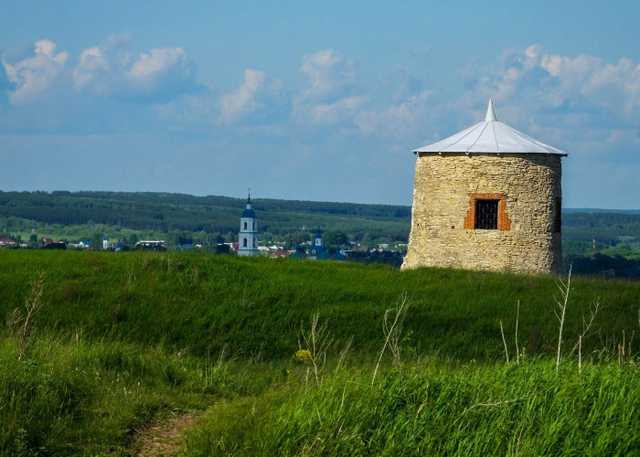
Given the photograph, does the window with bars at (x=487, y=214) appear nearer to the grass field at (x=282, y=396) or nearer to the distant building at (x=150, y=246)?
the distant building at (x=150, y=246)

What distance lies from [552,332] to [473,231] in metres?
6.71

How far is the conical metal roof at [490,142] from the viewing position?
82.4ft

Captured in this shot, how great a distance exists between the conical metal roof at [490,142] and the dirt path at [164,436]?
16.6 metres

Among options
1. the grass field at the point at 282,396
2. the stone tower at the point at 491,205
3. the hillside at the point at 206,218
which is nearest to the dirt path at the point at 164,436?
the grass field at the point at 282,396

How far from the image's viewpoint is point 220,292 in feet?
61.5

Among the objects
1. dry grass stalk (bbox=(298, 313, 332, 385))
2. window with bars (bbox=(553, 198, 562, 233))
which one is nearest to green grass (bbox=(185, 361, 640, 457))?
dry grass stalk (bbox=(298, 313, 332, 385))

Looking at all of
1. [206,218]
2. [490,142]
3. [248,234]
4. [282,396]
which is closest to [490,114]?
[490,142]

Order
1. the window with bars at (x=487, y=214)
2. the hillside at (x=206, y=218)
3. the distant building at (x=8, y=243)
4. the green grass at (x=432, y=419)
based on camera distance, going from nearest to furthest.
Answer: the green grass at (x=432, y=419)
the window with bars at (x=487, y=214)
the distant building at (x=8, y=243)
the hillside at (x=206, y=218)

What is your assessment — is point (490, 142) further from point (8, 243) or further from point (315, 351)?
point (8, 243)

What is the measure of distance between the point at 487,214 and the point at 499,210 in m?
0.29

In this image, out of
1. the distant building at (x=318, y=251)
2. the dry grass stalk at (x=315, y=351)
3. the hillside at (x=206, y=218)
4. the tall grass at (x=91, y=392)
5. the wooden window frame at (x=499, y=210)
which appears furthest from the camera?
the hillside at (x=206, y=218)

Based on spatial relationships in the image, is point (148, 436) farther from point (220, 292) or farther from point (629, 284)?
point (629, 284)

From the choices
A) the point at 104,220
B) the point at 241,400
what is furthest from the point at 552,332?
the point at 104,220

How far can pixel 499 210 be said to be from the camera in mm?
24969
